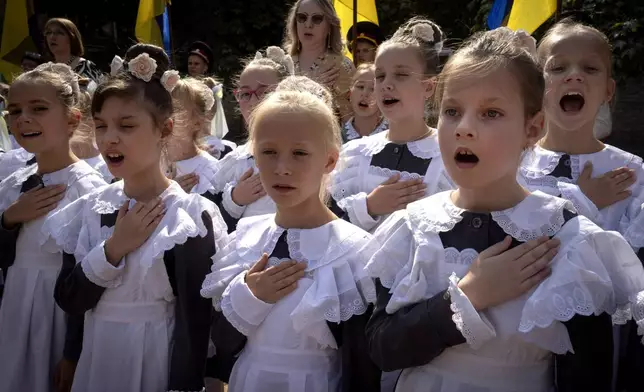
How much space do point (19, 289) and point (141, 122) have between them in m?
1.11

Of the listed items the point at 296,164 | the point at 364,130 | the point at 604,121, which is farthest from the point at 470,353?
the point at 364,130

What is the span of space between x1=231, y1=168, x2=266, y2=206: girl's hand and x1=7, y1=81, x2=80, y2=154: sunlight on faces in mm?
888

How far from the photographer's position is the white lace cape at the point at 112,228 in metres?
2.47

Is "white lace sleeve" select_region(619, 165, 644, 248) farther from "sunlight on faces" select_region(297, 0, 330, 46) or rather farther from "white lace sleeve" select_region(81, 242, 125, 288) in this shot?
"sunlight on faces" select_region(297, 0, 330, 46)

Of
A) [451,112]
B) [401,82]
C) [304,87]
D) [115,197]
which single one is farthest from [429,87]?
[115,197]

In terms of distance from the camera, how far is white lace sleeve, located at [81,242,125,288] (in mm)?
2486

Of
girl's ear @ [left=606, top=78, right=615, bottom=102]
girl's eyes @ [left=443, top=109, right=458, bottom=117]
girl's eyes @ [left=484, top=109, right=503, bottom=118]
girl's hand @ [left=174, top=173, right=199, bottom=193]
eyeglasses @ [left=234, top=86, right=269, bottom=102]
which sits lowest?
girl's hand @ [left=174, top=173, right=199, bottom=193]

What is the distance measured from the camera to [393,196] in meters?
2.73

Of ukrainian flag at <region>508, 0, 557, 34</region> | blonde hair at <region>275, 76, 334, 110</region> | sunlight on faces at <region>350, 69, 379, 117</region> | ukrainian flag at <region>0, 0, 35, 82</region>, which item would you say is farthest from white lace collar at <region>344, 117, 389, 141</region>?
ukrainian flag at <region>0, 0, 35, 82</region>

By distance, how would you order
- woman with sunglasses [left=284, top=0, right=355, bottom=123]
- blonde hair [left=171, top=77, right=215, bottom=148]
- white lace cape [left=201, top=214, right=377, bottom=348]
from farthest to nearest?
woman with sunglasses [left=284, top=0, right=355, bottom=123], blonde hair [left=171, top=77, right=215, bottom=148], white lace cape [left=201, top=214, right=377, bottom=348]

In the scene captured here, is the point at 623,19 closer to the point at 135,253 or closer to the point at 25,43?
the point at 25,43

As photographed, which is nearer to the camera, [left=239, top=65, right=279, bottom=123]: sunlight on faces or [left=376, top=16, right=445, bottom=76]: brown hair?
[left=376, top=16, right=445, bottom=76]: brown hair

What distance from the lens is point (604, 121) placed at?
3.37 m

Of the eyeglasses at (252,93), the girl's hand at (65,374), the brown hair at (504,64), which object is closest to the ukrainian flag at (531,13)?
the eyeglasses at (252,93)
